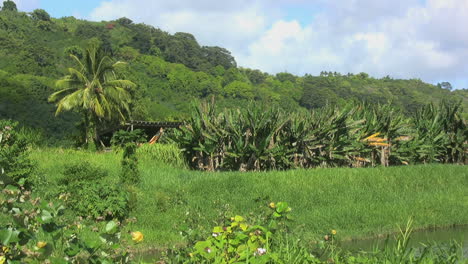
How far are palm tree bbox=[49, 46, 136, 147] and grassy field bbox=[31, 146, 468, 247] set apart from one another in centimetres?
1157

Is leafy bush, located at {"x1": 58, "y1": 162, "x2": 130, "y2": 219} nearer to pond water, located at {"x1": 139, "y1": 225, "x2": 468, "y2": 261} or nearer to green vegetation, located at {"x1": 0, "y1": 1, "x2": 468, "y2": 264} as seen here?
green vegetation, located at {"x1": 0, "y1": 1, "x2": 468, "y2": 264}

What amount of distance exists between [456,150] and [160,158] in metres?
15.8

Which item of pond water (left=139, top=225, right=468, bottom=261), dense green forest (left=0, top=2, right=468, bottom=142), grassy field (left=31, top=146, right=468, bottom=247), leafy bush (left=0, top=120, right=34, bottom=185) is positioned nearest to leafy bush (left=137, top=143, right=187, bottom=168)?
grassy field (left=31, top=146, right=468, bottom=247)

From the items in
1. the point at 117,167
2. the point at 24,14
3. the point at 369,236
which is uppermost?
the point at 24,14

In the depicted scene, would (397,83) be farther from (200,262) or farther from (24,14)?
(200,262)

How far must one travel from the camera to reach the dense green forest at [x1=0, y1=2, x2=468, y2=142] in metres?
40.4

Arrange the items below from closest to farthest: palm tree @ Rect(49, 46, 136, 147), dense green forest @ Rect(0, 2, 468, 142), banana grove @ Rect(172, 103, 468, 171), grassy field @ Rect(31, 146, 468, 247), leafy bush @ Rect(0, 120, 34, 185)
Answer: grassy field @ Rect(31, 146, 468, 247)
leafy bush @ Rect(0, 120, 34, 185)
banana grove @ Rect(172, 103, 468, 171)
palm tree @ Rect(49, 46, 136, 147)
dense green forest @ Rect(0, 2, 468, 142)

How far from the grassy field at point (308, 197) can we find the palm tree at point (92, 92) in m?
11.6

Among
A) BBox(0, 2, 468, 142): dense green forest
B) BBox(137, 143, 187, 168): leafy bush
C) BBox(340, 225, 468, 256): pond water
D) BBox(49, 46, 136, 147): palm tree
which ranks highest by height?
BBox(0, 2, 468, 142): dense green forest

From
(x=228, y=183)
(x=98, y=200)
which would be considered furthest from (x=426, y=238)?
(x=98, y=200)

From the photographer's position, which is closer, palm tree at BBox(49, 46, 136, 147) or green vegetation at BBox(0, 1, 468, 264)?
green vegetation at BBox(0, 1, 468, 264)

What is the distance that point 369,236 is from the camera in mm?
12789

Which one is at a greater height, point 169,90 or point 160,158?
point 169,90

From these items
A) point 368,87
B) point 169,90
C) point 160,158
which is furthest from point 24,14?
point 160,158
